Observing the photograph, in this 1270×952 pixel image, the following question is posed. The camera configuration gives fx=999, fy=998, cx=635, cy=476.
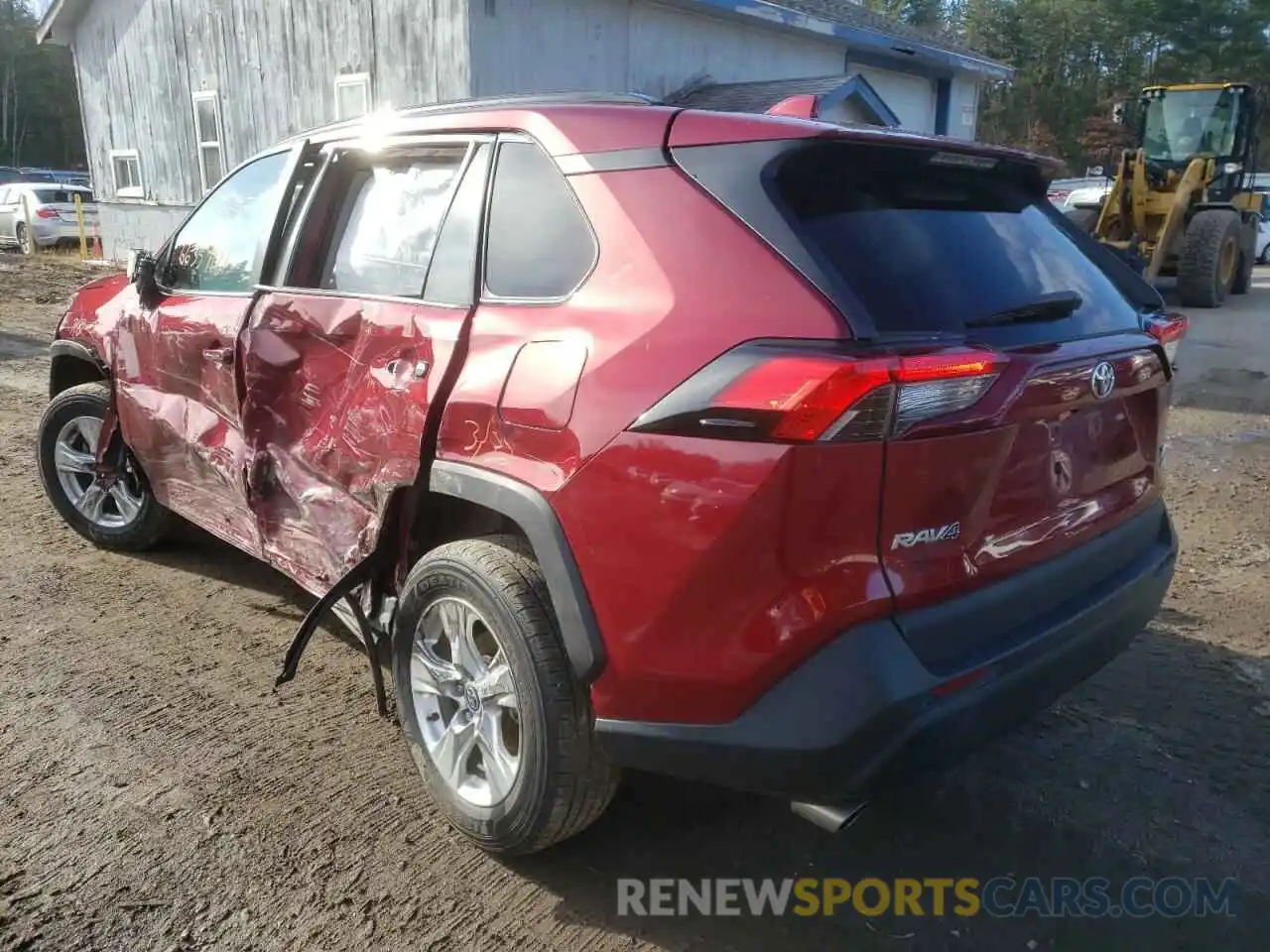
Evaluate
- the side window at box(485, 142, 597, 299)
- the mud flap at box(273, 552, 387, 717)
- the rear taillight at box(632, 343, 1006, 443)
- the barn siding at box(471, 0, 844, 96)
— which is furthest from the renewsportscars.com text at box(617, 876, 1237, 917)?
the barn siding at box(471, 0, 844, 96)

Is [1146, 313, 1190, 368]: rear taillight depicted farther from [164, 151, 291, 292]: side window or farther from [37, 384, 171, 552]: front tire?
[37, 384, 171, 552]: front tire

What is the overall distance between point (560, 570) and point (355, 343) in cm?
114

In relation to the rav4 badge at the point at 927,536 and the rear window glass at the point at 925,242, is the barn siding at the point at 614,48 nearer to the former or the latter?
the rear window glass at the point at 925,242

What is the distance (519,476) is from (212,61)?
50.2ft

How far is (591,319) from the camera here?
2.30 metres

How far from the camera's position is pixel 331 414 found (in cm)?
309

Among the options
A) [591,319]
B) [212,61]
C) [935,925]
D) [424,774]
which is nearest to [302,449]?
[424,774]

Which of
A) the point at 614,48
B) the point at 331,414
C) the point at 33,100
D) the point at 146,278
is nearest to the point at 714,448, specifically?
the point at 331,414

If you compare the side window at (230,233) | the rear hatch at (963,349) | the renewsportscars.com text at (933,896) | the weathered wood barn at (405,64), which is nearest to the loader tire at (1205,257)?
the weathered wood barn at (405,64)

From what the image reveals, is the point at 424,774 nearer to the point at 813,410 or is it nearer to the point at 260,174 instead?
the point at 813,410

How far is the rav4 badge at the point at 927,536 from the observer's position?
202 centimetres

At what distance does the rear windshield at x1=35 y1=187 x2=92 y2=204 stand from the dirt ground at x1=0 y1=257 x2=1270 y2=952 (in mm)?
20573

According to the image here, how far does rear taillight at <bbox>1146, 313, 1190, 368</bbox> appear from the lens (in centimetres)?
273

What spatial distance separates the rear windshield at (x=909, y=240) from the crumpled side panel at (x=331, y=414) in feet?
3.17
